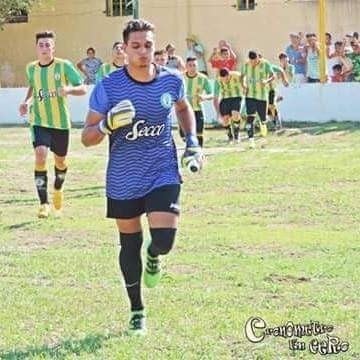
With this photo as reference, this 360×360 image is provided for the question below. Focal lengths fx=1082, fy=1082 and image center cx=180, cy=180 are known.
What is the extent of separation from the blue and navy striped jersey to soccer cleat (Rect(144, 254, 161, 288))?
1.73 feet

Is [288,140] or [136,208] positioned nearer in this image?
[136,208]

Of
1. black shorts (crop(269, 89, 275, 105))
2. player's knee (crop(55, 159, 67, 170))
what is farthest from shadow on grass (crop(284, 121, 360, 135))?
player's knee (crop(55, 159, 67, 170))

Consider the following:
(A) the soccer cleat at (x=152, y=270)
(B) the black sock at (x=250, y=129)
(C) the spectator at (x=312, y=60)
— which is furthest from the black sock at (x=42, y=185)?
(C) the spectator at (x=312, y=60)

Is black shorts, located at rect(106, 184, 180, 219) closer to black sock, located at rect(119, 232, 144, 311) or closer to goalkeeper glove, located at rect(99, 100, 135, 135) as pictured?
black sock, located at rect(119, 232, 144, 311)

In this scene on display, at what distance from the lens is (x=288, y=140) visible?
830 inches

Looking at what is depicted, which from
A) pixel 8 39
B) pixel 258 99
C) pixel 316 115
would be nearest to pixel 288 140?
pixel 258 99

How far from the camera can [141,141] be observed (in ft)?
21.7

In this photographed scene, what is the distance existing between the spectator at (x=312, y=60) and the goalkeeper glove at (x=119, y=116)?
1936 centimetres

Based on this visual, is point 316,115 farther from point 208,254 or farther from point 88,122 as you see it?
point 88,122

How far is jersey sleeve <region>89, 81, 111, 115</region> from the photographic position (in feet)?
21.5

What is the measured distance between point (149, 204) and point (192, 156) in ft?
1.46

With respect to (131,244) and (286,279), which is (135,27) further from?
(286,279)

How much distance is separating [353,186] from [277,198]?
4.44ft

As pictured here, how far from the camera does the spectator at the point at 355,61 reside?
24953 millimetres
